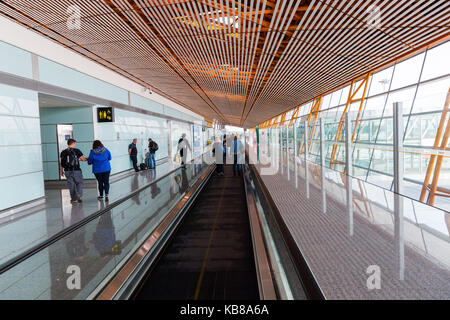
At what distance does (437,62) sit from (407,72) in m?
1.54

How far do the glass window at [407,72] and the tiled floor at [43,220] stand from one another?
31.2ft

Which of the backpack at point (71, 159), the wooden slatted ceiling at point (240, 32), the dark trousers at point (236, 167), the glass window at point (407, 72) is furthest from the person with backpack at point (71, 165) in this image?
the glass window at point (407, 72)

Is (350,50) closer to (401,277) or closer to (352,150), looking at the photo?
(352,150)

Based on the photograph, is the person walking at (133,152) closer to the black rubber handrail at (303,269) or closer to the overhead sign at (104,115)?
the overhead sign at (104,115)

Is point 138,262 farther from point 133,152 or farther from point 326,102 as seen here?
point 326,102

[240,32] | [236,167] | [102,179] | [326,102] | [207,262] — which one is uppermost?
[240,32]

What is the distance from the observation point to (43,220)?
688cm

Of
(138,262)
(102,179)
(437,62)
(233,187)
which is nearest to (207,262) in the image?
(138,262)

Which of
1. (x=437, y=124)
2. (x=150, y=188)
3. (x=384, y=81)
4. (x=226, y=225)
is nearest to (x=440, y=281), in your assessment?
(x=437, y=124)

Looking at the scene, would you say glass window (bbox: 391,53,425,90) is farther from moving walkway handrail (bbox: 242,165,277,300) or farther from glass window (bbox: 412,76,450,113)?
glass window (bbox: 412,76,450,113)

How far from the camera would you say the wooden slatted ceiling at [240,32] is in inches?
222

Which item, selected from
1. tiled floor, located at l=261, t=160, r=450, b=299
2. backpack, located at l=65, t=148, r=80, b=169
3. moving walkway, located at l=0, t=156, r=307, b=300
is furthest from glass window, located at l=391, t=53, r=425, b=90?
backpack, located at l=65, t=148, r=80, b=169
